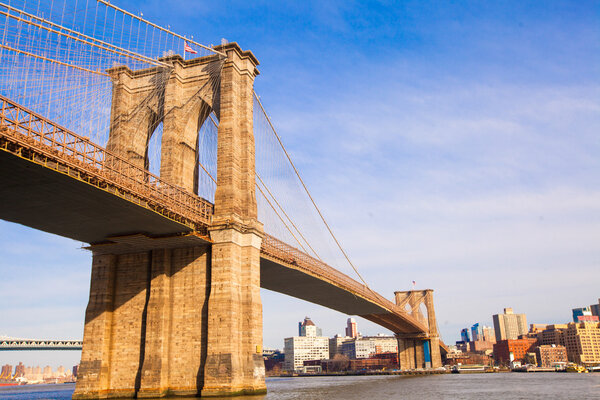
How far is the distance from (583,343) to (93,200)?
197038 millimetres

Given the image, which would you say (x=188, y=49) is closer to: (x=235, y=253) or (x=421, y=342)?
(x=235, y=253)

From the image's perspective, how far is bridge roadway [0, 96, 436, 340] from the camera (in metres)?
26.9

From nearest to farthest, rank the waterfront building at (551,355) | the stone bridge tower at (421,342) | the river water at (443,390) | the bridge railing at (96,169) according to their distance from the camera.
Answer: the bridge railing at (96,169) → the river water at (443,390) → the stone bridge tower at (421,342) → the waterfront building at (551,355)

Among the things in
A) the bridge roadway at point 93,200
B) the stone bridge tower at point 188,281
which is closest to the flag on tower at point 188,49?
the stone bridge tower at point 188,281

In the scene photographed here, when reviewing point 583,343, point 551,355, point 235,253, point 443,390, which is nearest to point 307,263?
point 235,253

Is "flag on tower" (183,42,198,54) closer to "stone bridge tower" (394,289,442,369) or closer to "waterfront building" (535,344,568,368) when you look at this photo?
"stone bridge tower" (394,289,442,369)

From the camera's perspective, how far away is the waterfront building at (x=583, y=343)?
18362 centimetres

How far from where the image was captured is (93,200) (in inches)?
1297

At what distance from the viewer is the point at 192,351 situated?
39531 mm

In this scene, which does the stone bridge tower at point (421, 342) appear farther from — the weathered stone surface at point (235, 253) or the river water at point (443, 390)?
the weathered stone surface at point (235, 253)

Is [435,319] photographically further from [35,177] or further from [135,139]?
[35,177]

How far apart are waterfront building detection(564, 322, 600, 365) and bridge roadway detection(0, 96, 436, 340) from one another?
172 meters

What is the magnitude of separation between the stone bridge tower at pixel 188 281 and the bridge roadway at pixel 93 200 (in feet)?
4.74

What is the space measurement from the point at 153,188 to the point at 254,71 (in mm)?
17964
